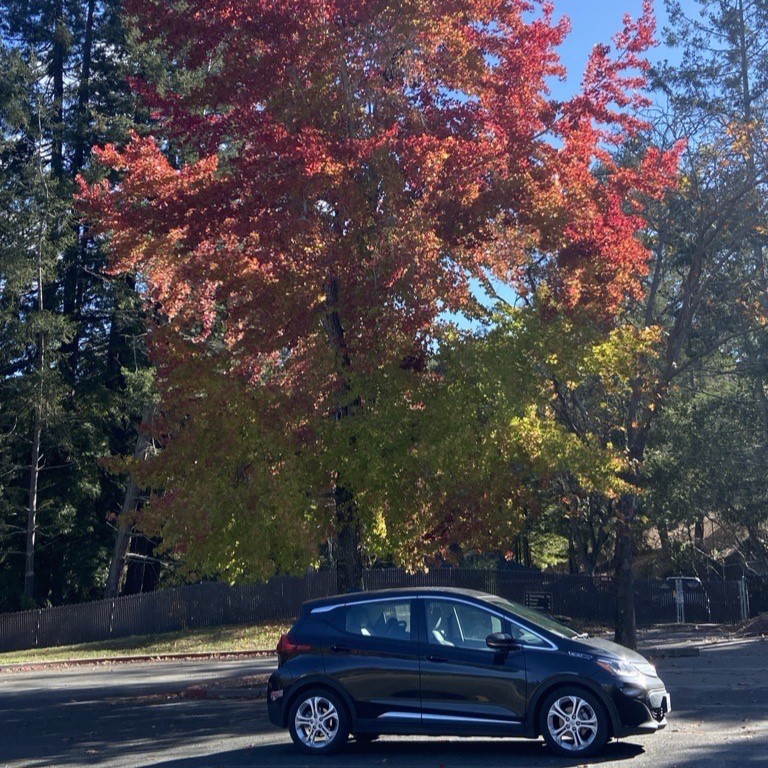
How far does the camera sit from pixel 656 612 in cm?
3192

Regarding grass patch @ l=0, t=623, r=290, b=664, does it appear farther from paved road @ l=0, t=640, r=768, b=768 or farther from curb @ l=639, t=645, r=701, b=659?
curb @ l=639, t=645, r=701, b=659

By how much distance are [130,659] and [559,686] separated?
21107 millimetres

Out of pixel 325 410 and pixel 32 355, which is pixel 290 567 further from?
pixel 32 355

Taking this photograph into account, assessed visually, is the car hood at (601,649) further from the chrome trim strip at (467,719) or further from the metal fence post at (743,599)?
the metal fence post at (743,599)

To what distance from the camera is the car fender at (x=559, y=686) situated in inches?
367

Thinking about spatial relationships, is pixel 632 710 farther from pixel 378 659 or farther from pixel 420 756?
pixel 378 659

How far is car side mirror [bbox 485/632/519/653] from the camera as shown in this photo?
965 centimetres

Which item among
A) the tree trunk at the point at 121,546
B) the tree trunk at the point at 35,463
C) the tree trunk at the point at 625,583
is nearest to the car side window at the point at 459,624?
the tree trunk at the point at 625,583

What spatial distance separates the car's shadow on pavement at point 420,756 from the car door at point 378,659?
419mm

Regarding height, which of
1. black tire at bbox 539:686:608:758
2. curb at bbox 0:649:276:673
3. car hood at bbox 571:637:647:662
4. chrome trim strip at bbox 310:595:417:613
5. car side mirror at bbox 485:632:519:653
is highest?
chrome trim strip at bbox 310:595:417:613

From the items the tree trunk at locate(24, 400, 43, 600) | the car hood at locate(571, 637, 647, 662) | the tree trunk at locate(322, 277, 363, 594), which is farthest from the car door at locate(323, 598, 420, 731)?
the tree trunk at locate(24, 400, 43, 600)

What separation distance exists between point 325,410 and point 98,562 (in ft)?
89.1

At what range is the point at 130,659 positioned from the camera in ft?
Answer: 92.4

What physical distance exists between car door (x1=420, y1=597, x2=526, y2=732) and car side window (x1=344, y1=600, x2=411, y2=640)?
19 centimetres
